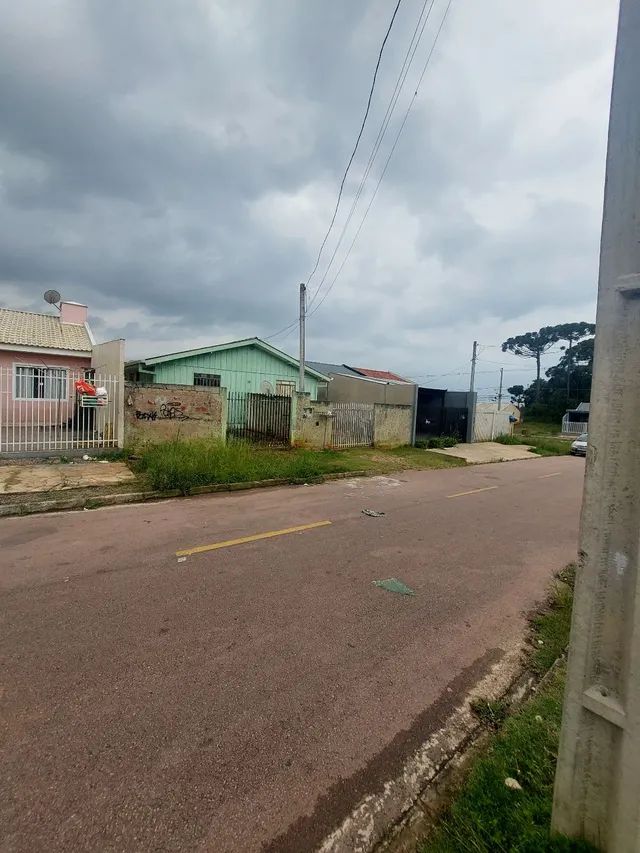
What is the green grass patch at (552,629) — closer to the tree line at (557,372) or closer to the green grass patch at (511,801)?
Result: the green grass patch at (511,801)

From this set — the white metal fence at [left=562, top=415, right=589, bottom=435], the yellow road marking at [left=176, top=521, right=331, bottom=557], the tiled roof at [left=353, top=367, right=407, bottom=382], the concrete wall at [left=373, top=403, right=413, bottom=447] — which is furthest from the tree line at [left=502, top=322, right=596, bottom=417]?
the yellow road marking at [left=176, top=521, right=331, bottom=557]

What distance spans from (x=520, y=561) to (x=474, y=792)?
3568mm

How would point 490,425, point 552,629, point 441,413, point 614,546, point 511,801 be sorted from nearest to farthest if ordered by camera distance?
point 614,546 → point 511,801 → point 552,629 → point 441,413 → point 490,425

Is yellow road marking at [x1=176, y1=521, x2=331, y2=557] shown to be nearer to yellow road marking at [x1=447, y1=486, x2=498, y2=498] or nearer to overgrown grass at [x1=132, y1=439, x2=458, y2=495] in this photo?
overgrown grass at [x1=132, y1=439, x2=458, y2=495]

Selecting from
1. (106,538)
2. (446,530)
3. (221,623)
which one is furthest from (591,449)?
(106,538)

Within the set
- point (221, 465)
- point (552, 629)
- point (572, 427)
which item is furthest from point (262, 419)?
point (572, 427)

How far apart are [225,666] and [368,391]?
1935cm

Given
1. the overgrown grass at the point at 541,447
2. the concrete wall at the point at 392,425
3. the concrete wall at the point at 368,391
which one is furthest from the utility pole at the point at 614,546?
the overgrown grass at the point at 541,447

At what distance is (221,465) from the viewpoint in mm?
8719

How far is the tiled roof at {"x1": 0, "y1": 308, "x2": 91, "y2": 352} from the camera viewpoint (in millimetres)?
15453

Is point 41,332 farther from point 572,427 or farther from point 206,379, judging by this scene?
point 572,427

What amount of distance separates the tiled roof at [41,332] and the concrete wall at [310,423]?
905cm

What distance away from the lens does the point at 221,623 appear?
10.7ft

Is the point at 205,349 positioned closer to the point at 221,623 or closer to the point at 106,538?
the point at 106,538
